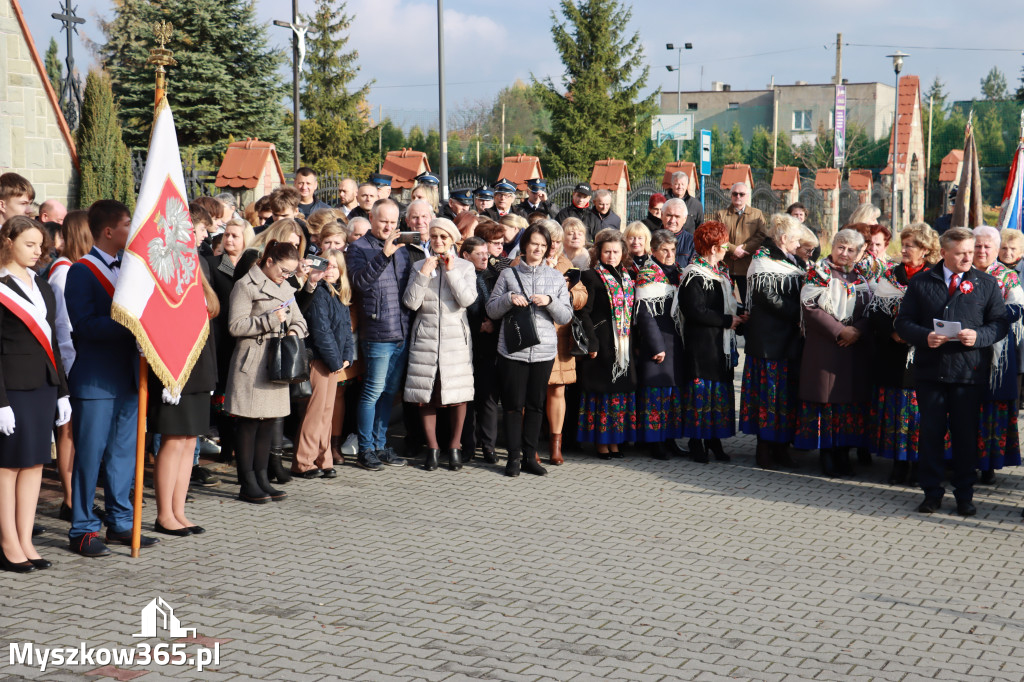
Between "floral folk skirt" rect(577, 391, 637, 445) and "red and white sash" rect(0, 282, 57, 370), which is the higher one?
"red and white sash" rect(0, 282, 57, 370)

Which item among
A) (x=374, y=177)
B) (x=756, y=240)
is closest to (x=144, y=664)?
(x=374, y=177)

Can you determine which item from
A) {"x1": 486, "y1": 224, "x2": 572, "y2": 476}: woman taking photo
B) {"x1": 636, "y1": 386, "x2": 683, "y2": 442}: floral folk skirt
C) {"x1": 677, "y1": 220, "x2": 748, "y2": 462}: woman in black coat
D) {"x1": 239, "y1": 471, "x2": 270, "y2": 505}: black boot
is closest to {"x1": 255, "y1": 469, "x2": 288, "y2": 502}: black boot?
{"x1": 239, "y1": 471, "x2": 270, "y2": 505}: black boot

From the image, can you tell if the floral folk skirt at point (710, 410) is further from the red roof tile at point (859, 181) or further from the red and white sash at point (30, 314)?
the red roof tile at point (859, 181)

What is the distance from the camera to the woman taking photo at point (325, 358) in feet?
26.1

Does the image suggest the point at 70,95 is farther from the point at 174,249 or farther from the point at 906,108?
the point at 906,108

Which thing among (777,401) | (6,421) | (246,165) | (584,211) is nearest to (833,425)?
(777,401)

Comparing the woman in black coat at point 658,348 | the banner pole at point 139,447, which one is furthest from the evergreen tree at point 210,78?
the banner pole at point 139,447

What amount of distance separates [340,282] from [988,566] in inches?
192

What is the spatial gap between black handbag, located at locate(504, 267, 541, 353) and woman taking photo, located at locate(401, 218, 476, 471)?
38cm

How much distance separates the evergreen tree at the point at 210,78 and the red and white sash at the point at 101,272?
27.2 m

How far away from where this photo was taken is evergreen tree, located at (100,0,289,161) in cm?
3234

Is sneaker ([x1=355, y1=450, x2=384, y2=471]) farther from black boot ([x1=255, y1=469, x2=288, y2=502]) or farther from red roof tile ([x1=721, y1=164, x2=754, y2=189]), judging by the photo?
red roof tile ([x1=721, y1=164, x2=754, y2=189])

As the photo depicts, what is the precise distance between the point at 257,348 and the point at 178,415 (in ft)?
3.11

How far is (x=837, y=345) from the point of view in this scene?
8.38 m
